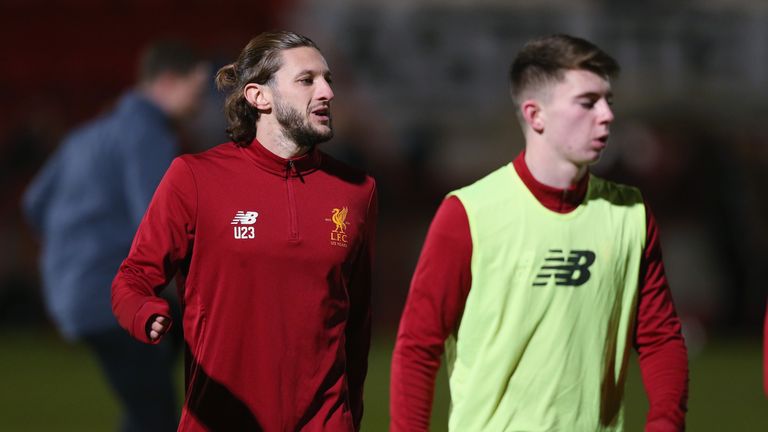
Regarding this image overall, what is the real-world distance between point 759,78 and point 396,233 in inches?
236

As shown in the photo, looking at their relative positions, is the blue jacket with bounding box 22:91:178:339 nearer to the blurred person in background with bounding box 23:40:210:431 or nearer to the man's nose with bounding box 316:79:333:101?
the blurred person in background with bounding box 23:40:210:431

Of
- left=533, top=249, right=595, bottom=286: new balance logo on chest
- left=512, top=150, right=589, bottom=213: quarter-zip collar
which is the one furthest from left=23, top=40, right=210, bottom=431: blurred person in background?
left=533, top=249, right=595, bottom=286: new balance logo on chest

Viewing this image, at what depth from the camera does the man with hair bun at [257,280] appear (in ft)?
15.3

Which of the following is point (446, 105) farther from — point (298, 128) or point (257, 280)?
point (257, 280)

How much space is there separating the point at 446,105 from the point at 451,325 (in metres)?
15.7

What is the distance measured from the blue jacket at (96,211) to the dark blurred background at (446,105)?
30.8 ft

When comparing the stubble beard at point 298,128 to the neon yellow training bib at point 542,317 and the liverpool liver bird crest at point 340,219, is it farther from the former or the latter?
the neon yellow training bib at point 542,317

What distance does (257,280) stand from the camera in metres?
4.68

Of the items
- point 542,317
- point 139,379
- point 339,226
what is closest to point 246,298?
point 339,226

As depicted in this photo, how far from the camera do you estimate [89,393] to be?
511 inches

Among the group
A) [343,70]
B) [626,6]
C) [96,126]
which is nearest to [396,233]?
[343,70]

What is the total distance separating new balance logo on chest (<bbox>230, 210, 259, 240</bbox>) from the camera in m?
4.69

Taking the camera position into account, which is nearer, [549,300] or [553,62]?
[549,300]

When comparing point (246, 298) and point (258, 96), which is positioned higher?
point (258, 96)
